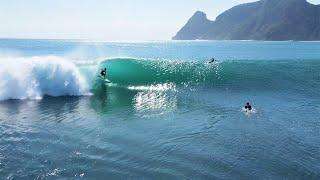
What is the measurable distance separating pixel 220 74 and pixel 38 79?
15.9m

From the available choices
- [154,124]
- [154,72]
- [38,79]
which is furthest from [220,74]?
[154,124]

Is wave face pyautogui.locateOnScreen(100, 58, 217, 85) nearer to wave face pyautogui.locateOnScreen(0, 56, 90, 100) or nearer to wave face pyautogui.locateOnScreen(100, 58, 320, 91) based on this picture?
wave face pyautogui.locateOnScreen(100, 58, 320, 91)

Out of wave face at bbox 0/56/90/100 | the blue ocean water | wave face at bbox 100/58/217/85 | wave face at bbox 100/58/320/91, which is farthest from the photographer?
wave face at bbox 100/58/217/85

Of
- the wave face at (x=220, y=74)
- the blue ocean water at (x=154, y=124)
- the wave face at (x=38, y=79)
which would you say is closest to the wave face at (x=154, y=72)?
the wave face at (x=220, y=74)

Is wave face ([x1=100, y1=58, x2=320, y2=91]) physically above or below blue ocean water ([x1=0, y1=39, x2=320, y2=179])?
above

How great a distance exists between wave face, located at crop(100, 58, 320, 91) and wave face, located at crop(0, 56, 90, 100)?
16.7ft

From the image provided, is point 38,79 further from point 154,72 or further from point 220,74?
point 220,74

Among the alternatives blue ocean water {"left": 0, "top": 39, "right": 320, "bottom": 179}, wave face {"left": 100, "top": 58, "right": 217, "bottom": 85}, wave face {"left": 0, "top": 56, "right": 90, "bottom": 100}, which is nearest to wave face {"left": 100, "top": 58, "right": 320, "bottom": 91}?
wave face {"left": 100, "top": 58, "right": 217, "bottom": 85}

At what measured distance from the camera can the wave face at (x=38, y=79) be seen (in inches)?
1030

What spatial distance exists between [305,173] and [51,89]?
1884cm

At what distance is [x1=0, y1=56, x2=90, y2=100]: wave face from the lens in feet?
85.9

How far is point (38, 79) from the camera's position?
28.1m

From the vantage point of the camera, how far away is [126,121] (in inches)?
786

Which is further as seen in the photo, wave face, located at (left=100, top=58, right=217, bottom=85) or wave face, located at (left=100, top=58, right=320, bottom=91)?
wave face, located at (left=100, top=58, right=217, bottom=85)
